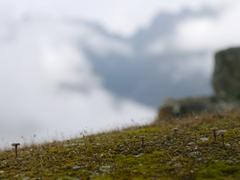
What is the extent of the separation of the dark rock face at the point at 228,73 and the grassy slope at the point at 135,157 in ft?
117

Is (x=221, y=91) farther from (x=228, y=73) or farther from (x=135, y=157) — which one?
(x=135, y=157)

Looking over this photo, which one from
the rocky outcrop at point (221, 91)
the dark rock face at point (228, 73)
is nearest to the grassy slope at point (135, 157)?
the rocky outcrop at point (221, 91)

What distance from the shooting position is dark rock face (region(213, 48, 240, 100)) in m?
55.9

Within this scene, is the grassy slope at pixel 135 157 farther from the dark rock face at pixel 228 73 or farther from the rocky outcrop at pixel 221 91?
the dark rock face at pixel 228 73

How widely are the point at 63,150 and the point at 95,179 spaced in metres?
3.95

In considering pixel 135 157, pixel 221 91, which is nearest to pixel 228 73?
pixel 221 91

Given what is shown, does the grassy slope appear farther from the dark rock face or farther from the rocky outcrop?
the dark rock face

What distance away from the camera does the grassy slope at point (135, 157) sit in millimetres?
15148

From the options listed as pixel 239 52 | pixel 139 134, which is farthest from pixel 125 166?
pixel 239 52

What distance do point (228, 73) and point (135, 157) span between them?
41869 mm

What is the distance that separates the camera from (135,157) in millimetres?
16672

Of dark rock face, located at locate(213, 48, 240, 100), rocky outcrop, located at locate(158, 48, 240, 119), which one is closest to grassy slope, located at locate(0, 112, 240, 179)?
rocky outcrop, located at locate(158, 48, 240, 119)

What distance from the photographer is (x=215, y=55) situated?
5769cm

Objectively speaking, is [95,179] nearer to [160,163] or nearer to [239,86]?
[160,163]
